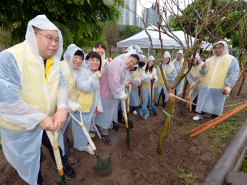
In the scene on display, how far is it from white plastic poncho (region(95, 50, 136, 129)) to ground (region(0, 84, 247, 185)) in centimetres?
63

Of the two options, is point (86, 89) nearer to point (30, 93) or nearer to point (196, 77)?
point (30, 93)

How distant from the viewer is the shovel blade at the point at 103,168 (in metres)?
1.93

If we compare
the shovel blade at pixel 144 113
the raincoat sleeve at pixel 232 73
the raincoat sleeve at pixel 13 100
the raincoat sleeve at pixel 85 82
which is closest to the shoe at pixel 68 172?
the raincoat sleeve at pixel 13 100

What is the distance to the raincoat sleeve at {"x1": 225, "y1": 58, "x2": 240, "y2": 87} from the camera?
3.00m

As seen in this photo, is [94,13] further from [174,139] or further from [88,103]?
[174,139]

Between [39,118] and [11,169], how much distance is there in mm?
1615

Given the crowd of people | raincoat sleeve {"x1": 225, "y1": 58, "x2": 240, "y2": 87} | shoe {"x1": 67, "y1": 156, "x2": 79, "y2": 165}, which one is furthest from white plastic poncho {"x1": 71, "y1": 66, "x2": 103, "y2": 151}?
raincoat sleeve {"x1": 225, "y1": 58, "x2": 240, "y2": 87}

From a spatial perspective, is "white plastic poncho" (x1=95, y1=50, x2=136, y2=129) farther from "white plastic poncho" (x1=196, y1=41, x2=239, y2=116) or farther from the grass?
"white plastic poncho" (x1=196, y1=41, x2=239, y2=116)

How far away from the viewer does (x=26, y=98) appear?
1249 mm

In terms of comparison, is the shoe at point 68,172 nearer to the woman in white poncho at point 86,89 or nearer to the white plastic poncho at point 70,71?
the woman in white poncho at point 86,89

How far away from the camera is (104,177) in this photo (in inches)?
78.5

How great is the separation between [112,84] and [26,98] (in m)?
1.44

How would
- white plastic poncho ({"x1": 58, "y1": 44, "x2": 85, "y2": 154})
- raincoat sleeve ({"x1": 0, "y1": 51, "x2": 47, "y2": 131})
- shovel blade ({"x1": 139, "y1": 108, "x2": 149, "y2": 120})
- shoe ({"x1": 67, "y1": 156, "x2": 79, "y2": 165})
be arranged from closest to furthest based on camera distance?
raincoat sleeve ({"x1": 0, "y1": 51, "x2": 47, "y2": 131}), white plastic poncho ({"x1": 58, "y1": 44, "x2": 85, "y2": 154}), shoe ({"x1": 67, "y1": 156, "x2": 79, "y2": 165}), shovel blade ({"x1": 139, "y1": 108, "x2": 149, "y2": 120})

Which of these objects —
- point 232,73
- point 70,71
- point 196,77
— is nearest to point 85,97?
point 70,71
